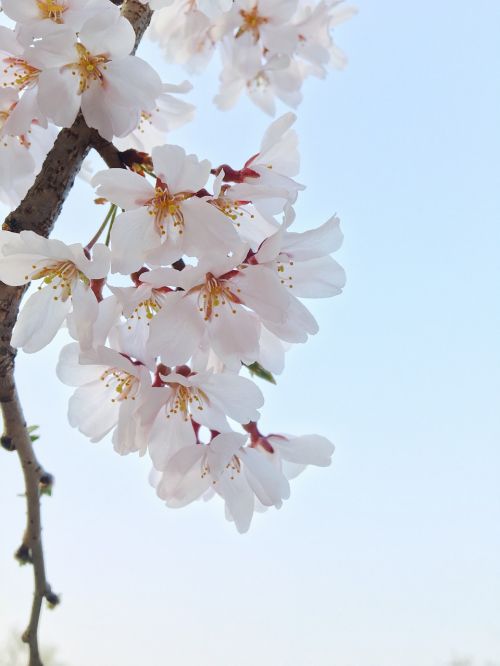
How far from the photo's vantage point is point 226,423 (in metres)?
0.95

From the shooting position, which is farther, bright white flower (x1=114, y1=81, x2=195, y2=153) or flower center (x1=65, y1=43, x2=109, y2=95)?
bright white flower (x1=114, y1=81, x2=195, y2=153)

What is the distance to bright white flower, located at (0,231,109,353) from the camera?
80 centimetres

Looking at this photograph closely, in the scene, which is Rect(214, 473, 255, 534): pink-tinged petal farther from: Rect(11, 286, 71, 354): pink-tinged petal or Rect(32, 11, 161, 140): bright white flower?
Rect(32, 11, 161, 140): bright white flower

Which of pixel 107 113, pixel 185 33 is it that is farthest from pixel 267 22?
pixel 107 113

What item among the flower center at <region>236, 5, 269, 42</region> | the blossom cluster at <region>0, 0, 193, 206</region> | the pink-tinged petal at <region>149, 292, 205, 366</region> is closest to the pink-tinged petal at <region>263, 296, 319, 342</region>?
the pink-tinged petal at <region>149, 292, 205, 366</region>

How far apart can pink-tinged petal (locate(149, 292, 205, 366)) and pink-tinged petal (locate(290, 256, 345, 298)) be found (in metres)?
0.17

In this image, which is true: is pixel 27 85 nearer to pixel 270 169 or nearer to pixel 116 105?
pixel 116 105

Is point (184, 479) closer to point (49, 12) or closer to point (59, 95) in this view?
point (59, 95)

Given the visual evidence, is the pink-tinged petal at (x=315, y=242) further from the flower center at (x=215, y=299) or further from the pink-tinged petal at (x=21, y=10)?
the pink-tinged petal at (x=21, y=10)

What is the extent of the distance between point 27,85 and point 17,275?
307mm

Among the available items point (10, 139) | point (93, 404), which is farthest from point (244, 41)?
point (93, 404)

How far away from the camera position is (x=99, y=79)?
2.79 feet

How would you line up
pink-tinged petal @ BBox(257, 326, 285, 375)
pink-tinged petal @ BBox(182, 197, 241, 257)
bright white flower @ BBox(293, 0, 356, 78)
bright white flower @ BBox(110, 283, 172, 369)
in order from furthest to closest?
bright white flower @ BBox(293, 0, 356, 78)
pink-tinged petal @ BBox(257, 326, 285, 375)
bright white flower @ BBox(110, 283, 172, 369)
pink-tinged petal @ BBox(182, 197, 241, 257)

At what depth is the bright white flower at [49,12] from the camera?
798 mm
